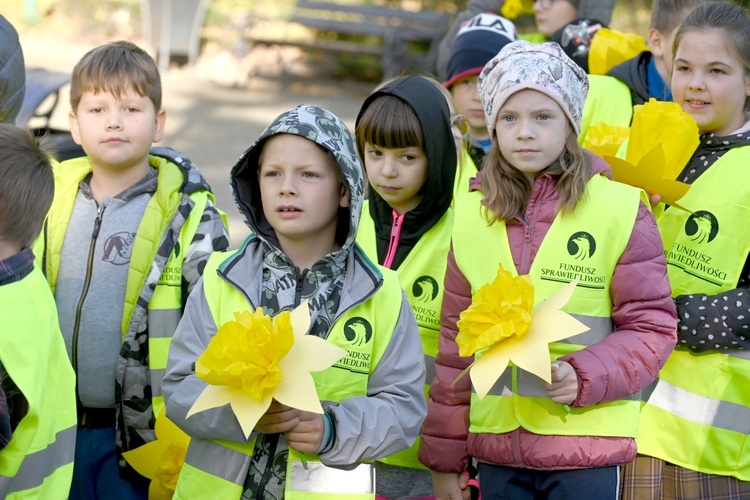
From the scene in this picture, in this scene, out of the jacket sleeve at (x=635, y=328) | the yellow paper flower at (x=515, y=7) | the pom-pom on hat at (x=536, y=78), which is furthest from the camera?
the yellow paper flower at (x=515, y=7)

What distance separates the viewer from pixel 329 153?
307 cm

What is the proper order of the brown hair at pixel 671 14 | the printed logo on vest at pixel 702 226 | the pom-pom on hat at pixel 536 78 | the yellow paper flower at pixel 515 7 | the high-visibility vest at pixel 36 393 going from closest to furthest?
the high-visibility vest at pixel 36 393 < the pom-pom on hat at pixel 536 78 < the printed logo on vest at pixel 702 226 < the brown hair at pixel 671 14 < the yellow paper flower at pixel 515 7

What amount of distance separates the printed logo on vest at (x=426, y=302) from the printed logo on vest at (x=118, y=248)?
1.10 metres

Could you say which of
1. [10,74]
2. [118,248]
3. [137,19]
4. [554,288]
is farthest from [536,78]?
[137,19]

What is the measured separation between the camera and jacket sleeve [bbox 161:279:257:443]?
281 centimetres

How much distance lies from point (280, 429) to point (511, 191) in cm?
113

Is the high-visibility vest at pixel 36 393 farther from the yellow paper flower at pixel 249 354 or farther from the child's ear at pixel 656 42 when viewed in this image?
the child's ear at pixel 656 42

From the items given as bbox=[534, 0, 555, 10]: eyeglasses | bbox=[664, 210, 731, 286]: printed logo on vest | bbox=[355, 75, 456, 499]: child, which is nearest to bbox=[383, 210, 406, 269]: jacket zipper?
bbox=[355, 75, 456, 499]: child

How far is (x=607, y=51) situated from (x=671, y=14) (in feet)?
1.74

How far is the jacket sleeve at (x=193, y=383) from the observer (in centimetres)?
281

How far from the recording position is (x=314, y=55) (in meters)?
17.9

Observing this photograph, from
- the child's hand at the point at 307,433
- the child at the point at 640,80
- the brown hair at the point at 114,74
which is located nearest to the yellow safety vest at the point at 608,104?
the child at the point at 640,80

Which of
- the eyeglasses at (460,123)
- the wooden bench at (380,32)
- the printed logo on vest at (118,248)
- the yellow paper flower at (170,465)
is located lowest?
the yellow paper flower at (170,465)

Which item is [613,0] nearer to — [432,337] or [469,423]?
[432,337]
